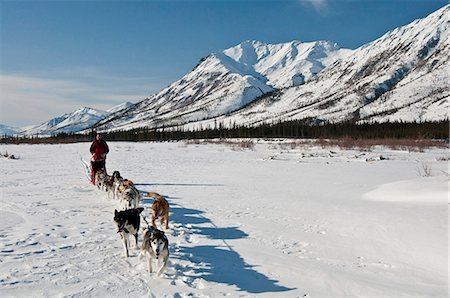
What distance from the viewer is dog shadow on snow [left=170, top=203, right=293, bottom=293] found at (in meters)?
6.23

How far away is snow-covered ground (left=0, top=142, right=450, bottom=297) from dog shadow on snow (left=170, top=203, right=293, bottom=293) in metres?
0.02

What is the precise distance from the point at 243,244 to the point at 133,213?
2675mm

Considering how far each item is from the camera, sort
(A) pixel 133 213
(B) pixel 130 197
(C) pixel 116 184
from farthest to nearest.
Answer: (C) pixel 116 184 → (B) pixel 130 197 → (A) pixel 133 213

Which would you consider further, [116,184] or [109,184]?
[109,184]

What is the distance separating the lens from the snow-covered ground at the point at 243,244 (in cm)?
610

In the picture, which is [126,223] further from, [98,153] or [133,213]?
[98,153]

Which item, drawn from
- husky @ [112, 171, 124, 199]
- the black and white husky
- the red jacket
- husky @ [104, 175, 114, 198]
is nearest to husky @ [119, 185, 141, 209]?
husky @ [112, 171, 124, 199]

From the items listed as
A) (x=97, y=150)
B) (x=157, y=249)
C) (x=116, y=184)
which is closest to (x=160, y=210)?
(x=157, y=249)

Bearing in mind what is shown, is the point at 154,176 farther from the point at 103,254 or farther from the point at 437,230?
the point at 437,230

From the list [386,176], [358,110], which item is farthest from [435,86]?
[386,176]

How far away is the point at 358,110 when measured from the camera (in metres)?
184

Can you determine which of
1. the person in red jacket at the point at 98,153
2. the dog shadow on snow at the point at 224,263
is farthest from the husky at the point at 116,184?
the dog shadow on snow at the point at 224,263

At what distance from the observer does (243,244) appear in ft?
27.9

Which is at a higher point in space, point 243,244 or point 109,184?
point 109,184
